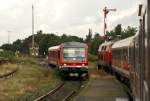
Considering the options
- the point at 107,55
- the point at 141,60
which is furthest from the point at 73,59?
the point at 141,60

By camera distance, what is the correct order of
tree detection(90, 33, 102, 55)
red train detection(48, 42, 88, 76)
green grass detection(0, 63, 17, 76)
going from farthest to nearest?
tree detection(90, 33, 102, 55) < green grass detection(0, 63, 17, 76) < red train detection(48, 42, 88, 76)

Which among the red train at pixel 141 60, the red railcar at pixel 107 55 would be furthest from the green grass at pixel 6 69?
the red train at pixel 141 60

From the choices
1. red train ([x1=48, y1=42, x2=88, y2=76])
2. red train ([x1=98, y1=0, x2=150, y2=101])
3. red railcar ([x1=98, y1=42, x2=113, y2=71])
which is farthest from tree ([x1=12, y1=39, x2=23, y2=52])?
red train ([x1=98, y1=0, x2=150, y2=101])

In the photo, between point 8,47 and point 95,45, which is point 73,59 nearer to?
point 95,45

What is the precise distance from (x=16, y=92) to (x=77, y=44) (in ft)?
43.2

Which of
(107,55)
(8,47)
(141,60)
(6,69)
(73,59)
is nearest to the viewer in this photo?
(141,60)

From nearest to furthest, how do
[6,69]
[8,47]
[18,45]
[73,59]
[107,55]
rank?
[73,59] < [107,55] < [6,69] < [8,47] < [18,45]

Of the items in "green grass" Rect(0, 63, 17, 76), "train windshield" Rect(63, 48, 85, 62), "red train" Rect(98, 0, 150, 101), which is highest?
"train windshield" Rect(63, 48, 85, 62)

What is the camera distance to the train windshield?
3834cm

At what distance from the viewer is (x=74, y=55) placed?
3853 centimetres

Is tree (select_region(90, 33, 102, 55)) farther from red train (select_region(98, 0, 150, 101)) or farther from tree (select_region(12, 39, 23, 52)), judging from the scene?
red train (select_region(98, 0, 150, 101))

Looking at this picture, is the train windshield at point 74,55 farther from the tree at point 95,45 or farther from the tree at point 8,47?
the tree at point 8,47

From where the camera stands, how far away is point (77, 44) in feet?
129

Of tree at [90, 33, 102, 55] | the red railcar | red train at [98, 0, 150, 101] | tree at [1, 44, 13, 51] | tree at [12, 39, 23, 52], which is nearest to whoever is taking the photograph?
red train at [98, 0, 150, 101]
